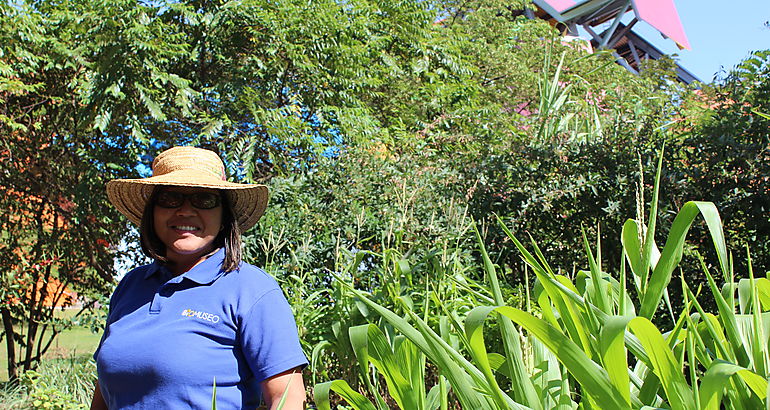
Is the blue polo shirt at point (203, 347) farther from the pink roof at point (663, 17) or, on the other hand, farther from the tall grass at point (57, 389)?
the pink roof at point (663, 17)

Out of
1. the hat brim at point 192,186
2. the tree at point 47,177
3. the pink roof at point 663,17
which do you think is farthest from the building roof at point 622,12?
the hat brim at point 192,186

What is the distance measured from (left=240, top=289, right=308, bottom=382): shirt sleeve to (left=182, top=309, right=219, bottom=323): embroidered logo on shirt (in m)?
0.08

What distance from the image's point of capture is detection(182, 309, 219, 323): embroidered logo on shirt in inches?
66.2

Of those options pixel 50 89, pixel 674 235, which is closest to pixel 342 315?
pixel 674 235

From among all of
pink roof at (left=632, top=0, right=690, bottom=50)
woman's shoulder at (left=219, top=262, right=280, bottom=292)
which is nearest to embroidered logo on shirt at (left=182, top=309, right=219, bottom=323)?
woman's shoulder at (left=219, top=262, right=280, bottom=292)

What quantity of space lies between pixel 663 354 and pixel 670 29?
26251mm

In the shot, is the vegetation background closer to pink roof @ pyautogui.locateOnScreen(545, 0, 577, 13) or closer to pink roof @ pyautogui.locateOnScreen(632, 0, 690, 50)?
pink roof @ pyautogui.locateOnScreen(545, 0, 577, 13)

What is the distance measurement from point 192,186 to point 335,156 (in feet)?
11.2

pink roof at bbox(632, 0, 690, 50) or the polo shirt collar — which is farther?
pink roof at bbox(632, 0, 690, 50)

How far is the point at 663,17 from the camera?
80.7 feet

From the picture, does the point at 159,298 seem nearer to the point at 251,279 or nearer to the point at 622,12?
the point at 251,279

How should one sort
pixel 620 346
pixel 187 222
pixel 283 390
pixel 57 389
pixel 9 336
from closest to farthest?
pixel 620 346 < pixel 283 390 < pixel 187 222 < pixel 57 389 < pixel 9 336

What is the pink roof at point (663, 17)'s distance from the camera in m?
24.2

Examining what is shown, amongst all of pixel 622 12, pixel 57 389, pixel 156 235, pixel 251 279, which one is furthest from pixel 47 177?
pixel 622 12
